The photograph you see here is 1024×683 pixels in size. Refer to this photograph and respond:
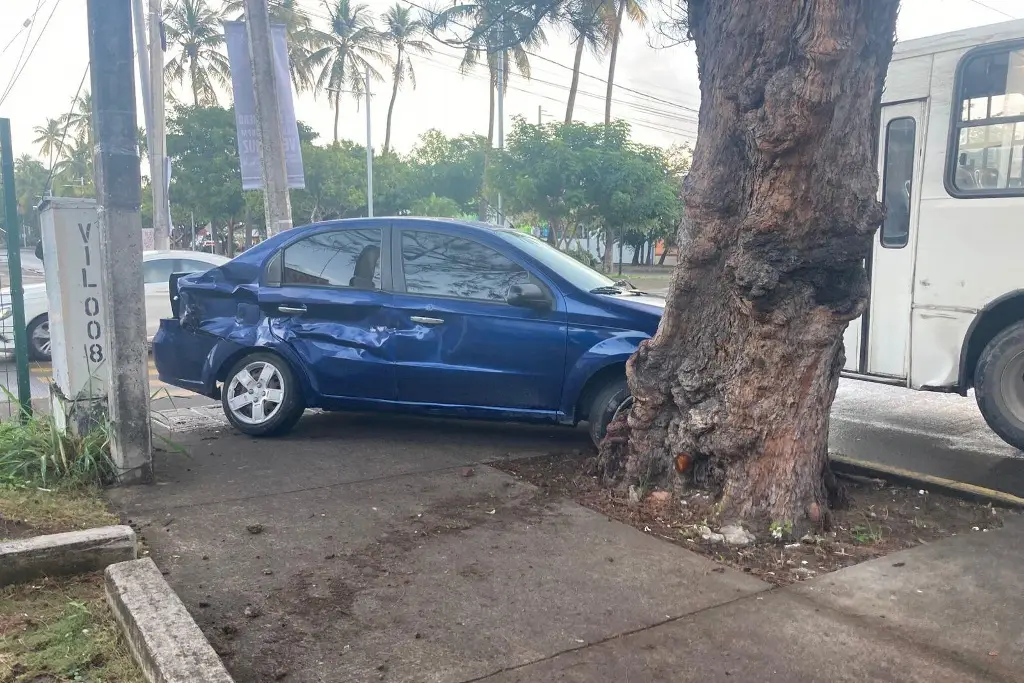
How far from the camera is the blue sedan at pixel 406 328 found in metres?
6.16

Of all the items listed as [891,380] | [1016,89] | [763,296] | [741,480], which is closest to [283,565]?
[741,480]

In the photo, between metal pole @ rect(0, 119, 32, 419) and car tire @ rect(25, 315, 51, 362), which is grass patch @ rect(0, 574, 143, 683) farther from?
car tire @ rect(25, 315, 51, 362)

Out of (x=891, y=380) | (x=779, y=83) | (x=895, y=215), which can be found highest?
(x=779, y=83)

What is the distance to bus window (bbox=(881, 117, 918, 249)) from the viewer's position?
732cm

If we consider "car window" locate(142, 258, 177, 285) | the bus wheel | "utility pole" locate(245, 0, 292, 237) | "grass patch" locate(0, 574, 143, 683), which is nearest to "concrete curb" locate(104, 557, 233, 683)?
"grass patch" locate(0, 574, 143, 683)

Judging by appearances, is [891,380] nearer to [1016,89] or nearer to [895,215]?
[895,215]

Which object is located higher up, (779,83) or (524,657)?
(779,83)

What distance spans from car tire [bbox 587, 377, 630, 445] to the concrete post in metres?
3.28

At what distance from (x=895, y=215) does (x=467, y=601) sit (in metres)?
5.39

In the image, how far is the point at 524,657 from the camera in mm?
3363

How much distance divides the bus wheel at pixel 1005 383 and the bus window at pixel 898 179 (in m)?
1.15

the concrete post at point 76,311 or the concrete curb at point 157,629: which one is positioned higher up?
the concrete post at point 76,311

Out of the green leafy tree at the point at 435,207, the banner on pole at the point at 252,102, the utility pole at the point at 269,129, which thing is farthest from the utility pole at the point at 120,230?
the green leafy tree at the point at 435,207

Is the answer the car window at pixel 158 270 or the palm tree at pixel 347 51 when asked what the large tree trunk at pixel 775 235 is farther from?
the palm tree at pixel 347 51
